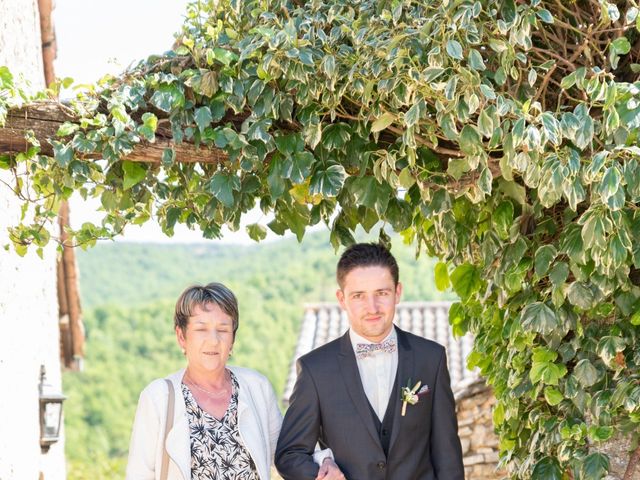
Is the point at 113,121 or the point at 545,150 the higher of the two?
the point at 113,121

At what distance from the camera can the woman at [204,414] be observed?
3.32m

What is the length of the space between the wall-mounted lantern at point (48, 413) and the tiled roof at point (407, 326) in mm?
8115

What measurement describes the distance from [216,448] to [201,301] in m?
0.50

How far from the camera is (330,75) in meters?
3.24

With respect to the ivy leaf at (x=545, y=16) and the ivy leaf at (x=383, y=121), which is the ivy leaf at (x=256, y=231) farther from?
the ivy leaf at (x=545, y=16)

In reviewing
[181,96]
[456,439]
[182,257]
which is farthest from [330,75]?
[182,257]

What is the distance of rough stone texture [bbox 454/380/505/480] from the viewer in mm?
6309

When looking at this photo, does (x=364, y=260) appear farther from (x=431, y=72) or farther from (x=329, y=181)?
(x=431, y=72)

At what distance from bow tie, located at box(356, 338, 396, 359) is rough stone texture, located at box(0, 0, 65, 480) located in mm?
1600

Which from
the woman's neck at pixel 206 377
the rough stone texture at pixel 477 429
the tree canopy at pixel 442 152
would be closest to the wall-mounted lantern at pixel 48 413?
the rough stone texture at pixel 477 429

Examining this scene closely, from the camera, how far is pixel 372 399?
358cm

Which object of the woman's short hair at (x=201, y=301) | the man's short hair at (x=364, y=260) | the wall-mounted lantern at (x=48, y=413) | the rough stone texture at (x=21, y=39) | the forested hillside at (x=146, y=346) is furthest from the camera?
the forested hillside at (x=146, y=346)

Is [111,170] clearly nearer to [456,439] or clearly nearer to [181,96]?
[181,96]

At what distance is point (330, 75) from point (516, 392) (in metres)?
1.46
